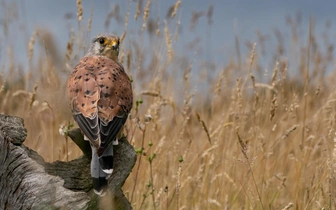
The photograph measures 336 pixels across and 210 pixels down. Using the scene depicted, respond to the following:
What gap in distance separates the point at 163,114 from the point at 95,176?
283 cm

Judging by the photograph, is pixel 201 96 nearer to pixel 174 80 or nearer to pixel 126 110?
pixel 174 80

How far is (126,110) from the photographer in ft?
13.0

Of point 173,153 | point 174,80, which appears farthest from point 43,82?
point 173,153

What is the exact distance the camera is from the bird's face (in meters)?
4.67

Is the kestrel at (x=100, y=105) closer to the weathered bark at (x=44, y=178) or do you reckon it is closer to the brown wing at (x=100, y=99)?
the brown wing at (x=100, y=99)

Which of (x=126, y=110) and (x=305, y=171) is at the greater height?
(x=126, y=110)

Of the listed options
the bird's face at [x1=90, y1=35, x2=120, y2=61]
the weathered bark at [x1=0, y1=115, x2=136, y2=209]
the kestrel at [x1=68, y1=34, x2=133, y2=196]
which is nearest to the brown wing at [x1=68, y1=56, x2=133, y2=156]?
the kestrel at [x1=68, y1=34, x2=133, y2=196]

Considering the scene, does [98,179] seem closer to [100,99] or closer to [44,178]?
[44,178]

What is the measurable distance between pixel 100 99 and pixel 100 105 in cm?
5

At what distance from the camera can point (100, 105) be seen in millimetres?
3852

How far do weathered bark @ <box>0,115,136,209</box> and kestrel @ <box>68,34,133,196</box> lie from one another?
4.2 inches

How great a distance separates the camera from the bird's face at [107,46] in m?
4.67

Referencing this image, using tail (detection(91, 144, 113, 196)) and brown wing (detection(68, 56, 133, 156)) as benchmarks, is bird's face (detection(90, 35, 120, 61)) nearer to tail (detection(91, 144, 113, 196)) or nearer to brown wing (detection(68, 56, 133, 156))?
brown wing (detection(68, 56, 133, 156))

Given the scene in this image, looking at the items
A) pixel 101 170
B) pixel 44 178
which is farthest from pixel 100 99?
pixel 44 178
